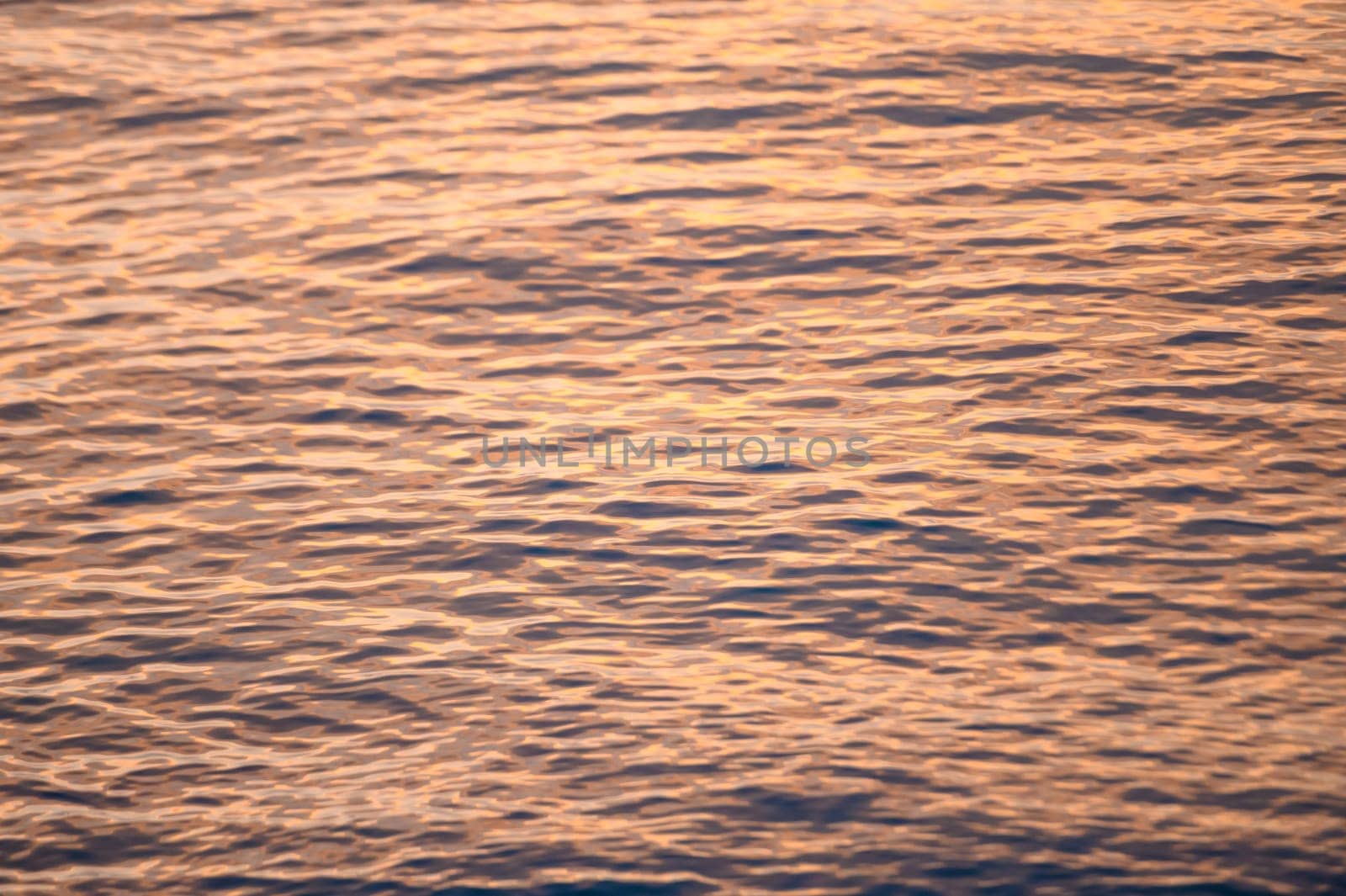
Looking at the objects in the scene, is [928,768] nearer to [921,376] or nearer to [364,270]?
[921,376]

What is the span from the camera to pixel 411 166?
30.5ft

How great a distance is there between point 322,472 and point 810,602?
2544 millimetres

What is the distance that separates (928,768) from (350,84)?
683cm

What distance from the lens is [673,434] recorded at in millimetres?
7203

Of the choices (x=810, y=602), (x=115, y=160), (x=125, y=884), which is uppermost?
(x=115, y=160)

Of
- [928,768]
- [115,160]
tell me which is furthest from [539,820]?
[115,160]

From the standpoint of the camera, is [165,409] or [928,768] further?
[165,409]

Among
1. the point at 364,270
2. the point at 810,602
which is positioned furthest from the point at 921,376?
the point at 364,270

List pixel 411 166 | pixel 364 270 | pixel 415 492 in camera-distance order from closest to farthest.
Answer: pixel 415 492, pixel 364 270, pixel 411 166

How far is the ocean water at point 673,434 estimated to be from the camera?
5180mm

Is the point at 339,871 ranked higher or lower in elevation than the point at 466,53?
lower

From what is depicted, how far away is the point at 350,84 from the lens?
396 inches

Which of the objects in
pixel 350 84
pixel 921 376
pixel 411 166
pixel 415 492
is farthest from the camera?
pixel 350 84

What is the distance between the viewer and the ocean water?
204 inches
